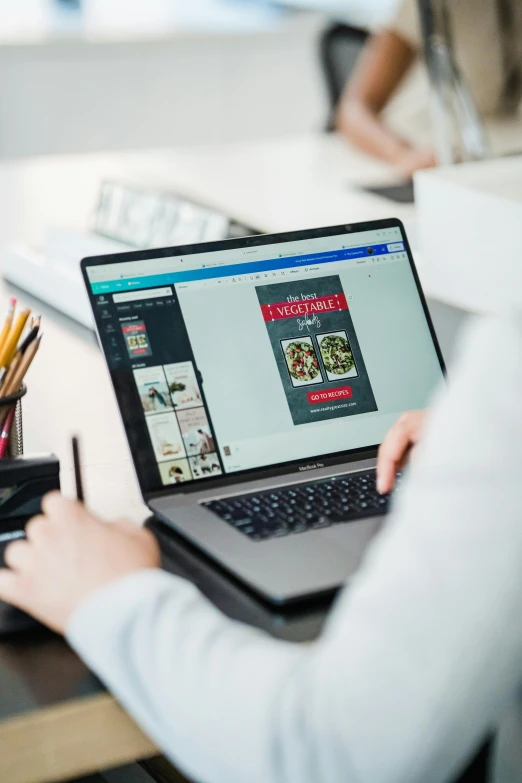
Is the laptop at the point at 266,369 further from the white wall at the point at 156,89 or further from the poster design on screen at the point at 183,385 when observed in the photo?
the white wall at the point at 156,89

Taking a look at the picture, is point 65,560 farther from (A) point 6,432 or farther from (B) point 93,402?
(B) point 93,402

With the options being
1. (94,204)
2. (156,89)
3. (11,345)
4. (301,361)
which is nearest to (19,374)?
(11,345)

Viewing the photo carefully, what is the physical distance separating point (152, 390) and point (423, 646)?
46cm

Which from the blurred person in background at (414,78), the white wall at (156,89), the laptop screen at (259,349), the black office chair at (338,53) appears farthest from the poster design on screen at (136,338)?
the white wall at (156,89)

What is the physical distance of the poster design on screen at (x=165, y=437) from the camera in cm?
91

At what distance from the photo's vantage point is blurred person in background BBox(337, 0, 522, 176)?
6.15 ft

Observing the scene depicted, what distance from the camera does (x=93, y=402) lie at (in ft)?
4.03

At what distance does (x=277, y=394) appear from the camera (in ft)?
3.13

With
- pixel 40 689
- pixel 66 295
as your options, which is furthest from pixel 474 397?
pixel 66 295

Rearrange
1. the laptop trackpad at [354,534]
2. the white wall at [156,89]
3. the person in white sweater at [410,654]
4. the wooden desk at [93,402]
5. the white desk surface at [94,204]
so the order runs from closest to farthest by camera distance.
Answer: the person in white sweater at [410,654] → the wooden desk at [93,402] → the laptop trackpad at [354,534] → the white desk surface at [94,204] → the white wall at [156,89]

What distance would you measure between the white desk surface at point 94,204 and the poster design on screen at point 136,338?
0.46ft

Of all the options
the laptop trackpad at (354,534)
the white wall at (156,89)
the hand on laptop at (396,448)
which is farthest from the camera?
the white wall at (156,89)

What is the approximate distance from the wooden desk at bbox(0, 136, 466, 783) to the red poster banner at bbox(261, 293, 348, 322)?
22cm

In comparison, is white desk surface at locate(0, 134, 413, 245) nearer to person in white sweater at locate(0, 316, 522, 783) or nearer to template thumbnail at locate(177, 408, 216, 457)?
template thumbnail at locate(177, 408, 216, 457)
